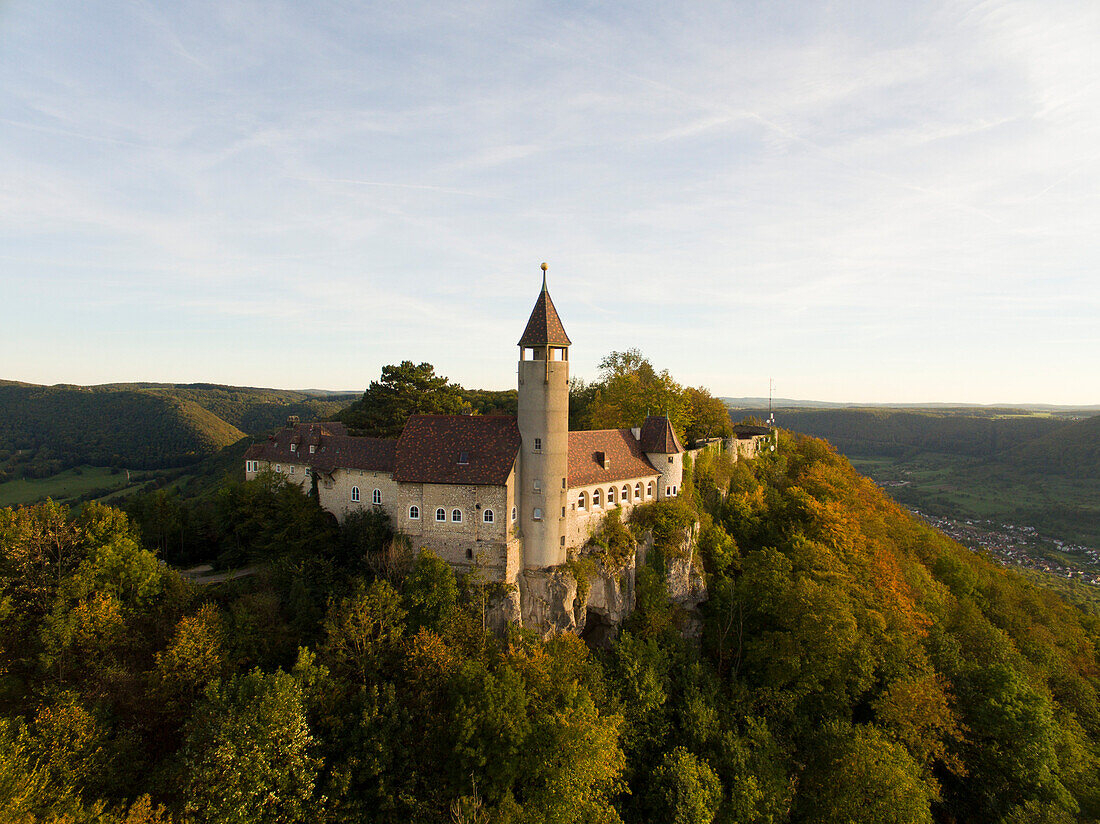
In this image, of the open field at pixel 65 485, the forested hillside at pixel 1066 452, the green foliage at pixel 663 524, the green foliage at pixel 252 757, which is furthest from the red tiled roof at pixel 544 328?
the forested hillside at pixel 1066 452

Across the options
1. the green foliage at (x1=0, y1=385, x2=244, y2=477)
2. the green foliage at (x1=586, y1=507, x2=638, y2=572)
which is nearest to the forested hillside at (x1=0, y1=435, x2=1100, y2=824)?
the green foliage at (x1=586, y1=507, x2=638, y2=572)

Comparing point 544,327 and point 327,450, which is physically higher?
point 544,327

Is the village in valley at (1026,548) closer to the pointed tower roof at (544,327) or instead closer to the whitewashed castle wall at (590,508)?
the whitewashed castle wall at (590,508)

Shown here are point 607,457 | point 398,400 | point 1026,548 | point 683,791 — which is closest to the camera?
point 683,791

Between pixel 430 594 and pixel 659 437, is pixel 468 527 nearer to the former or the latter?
pixel 430 594

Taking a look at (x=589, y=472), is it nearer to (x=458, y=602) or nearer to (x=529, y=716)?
(x=458, y=602)

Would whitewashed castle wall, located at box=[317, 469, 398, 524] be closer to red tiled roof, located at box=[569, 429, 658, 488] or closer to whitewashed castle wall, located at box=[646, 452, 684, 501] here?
red tiled roof, located at box=[569, 429, 658, 488]

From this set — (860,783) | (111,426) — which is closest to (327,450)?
(860,783)
